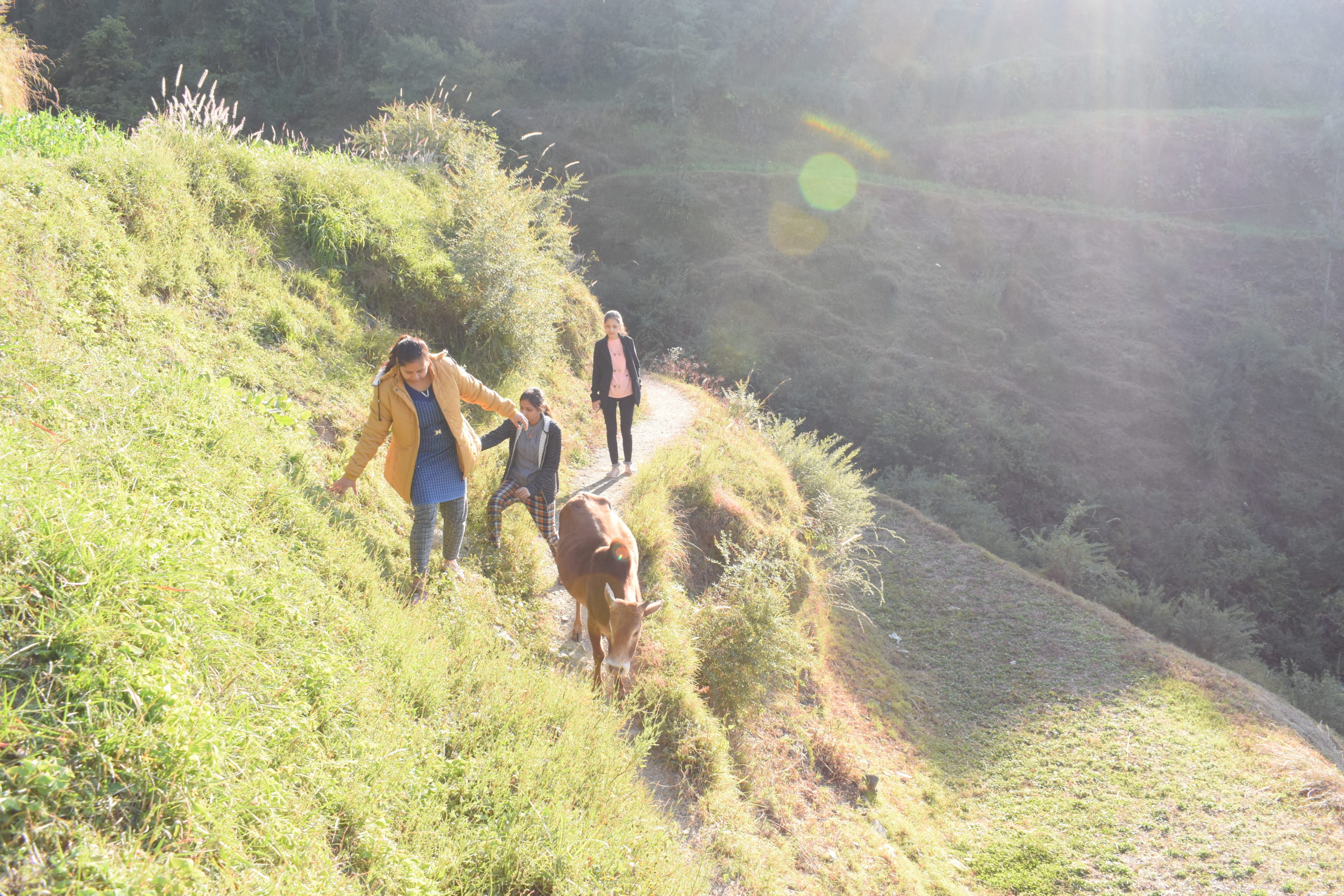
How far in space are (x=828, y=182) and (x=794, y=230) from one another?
4.60 metres

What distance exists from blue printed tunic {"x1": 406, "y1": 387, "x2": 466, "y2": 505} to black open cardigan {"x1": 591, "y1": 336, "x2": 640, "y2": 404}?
11.2 ft

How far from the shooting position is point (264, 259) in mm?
7273

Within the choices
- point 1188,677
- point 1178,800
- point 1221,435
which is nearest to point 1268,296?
point 1221,435

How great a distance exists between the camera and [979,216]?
30.8 m

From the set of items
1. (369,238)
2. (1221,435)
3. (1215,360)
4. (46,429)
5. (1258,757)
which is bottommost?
(1258,757)

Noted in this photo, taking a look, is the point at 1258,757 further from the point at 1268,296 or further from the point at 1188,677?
the point at 1268,296

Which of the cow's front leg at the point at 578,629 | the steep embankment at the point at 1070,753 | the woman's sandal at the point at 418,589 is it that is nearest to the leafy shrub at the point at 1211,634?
the steep embankment at the point at 1070,753

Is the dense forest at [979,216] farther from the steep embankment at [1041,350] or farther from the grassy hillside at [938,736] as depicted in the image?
the grassy hillside at [938,736]

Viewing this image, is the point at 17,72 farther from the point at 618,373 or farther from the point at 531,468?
the point at 531,468

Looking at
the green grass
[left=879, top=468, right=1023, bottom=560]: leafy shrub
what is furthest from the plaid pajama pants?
[left=879, top=468, right=1023, bottom=560]: leafy shrub

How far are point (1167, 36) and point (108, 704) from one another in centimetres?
5278

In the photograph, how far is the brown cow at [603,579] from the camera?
4.61 m

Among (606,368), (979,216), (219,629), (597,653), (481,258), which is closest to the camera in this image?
(219,629)

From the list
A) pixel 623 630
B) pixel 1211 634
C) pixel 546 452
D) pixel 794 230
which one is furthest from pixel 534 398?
pixel 794 230
